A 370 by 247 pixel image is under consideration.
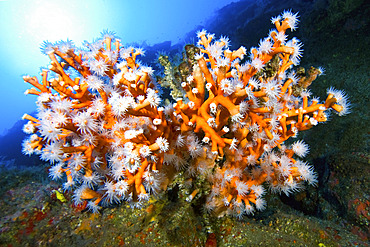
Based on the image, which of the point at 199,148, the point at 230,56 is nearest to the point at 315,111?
the point at 230,56

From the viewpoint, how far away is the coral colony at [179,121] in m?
2.09

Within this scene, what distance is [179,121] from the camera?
263 centimetres

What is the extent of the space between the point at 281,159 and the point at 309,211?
2245 millimetres

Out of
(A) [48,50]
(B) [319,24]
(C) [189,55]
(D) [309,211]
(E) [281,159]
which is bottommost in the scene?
(D) [309,211]

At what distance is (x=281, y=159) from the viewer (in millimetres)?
2840

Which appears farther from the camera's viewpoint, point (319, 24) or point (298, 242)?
point (319, 24)

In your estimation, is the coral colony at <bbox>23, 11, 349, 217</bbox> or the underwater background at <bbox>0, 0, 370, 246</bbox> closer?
the coral colony at <bbox>23, 11, 349, 217</bbox>

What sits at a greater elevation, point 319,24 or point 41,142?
point 319,24

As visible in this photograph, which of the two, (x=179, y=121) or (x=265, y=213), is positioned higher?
(x=179, y=121)

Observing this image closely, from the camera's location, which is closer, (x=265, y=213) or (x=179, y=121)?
(x=179, y=121)

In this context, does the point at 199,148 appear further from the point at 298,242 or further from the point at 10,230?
the point at 10,230

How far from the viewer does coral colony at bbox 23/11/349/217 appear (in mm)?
2086

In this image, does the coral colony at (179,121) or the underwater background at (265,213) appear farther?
the underwater background at (265,213)

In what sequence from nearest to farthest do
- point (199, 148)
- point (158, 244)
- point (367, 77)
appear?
1. point (158, 244)
2. point (199, 148)
3. point (367, 77)
